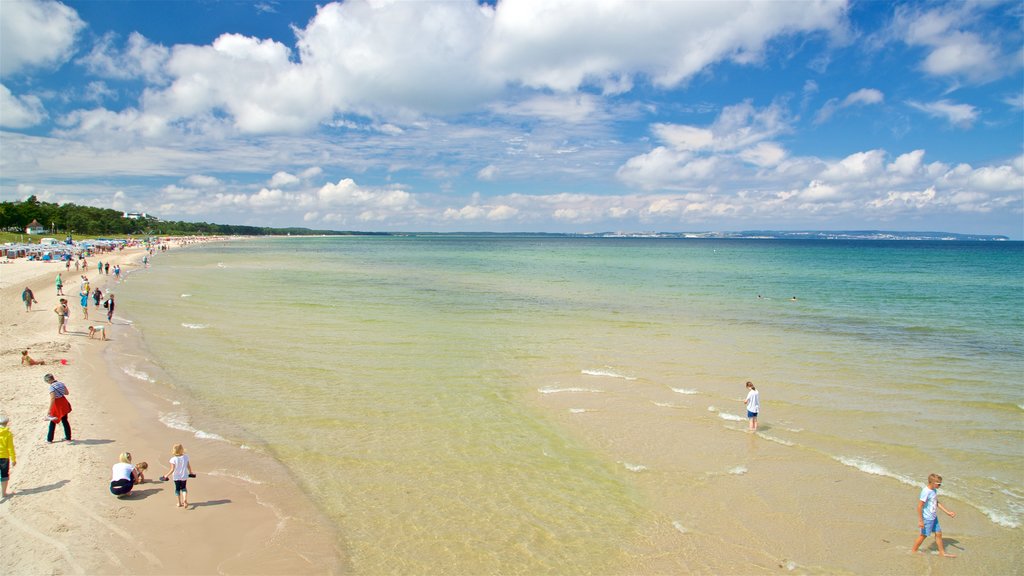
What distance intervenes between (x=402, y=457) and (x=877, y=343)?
974 inches

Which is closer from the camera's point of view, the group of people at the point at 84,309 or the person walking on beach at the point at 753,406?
the person walking on beach at the point at 753,406

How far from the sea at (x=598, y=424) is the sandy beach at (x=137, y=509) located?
0.70 metres

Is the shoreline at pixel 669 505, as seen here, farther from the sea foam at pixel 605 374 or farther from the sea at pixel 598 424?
the sea foam at pixel 605 374

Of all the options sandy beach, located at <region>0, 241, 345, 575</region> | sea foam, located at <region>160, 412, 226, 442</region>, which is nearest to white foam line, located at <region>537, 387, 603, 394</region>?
sandy beach, located at <region>0, 241, 345, 575</region>

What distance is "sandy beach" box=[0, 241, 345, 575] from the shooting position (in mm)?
8859

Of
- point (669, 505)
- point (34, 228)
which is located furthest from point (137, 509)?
point (34, 228)

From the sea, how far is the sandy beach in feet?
2.31

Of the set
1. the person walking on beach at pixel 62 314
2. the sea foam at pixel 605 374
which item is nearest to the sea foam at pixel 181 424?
the sea foam at pixel 605 374

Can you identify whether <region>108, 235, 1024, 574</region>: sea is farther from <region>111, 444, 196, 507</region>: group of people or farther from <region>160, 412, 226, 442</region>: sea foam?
<region>111, 444, 196, 507</region>: group of people

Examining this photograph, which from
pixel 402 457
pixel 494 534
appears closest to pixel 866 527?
pixel 494 534

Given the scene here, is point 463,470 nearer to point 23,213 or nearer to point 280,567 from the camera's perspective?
point 280,567

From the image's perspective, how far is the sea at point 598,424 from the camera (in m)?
9.81

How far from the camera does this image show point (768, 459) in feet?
42.6

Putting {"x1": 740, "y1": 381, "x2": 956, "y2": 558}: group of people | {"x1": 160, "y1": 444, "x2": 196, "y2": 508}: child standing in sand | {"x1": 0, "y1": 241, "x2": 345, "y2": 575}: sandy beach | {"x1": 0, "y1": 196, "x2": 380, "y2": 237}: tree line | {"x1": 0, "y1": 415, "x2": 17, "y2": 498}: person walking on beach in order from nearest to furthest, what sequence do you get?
{"x1": 0, "y1": 241, "x2": 345, "y2": 575}: sandy beach → {"x1": 740, "y1": 381, "x2": 956, "y2": 558}: group of people → {"x1": 160, "y1": 444, "x2": 196, "y2": 508}: child standing in sand → {"x1": 0, "y1": 415, "x2": 17, "y2": 498}: person walking on beach → {"x1": 0, "y1": 196, "x2": 380, "y2": 237}: tree line
